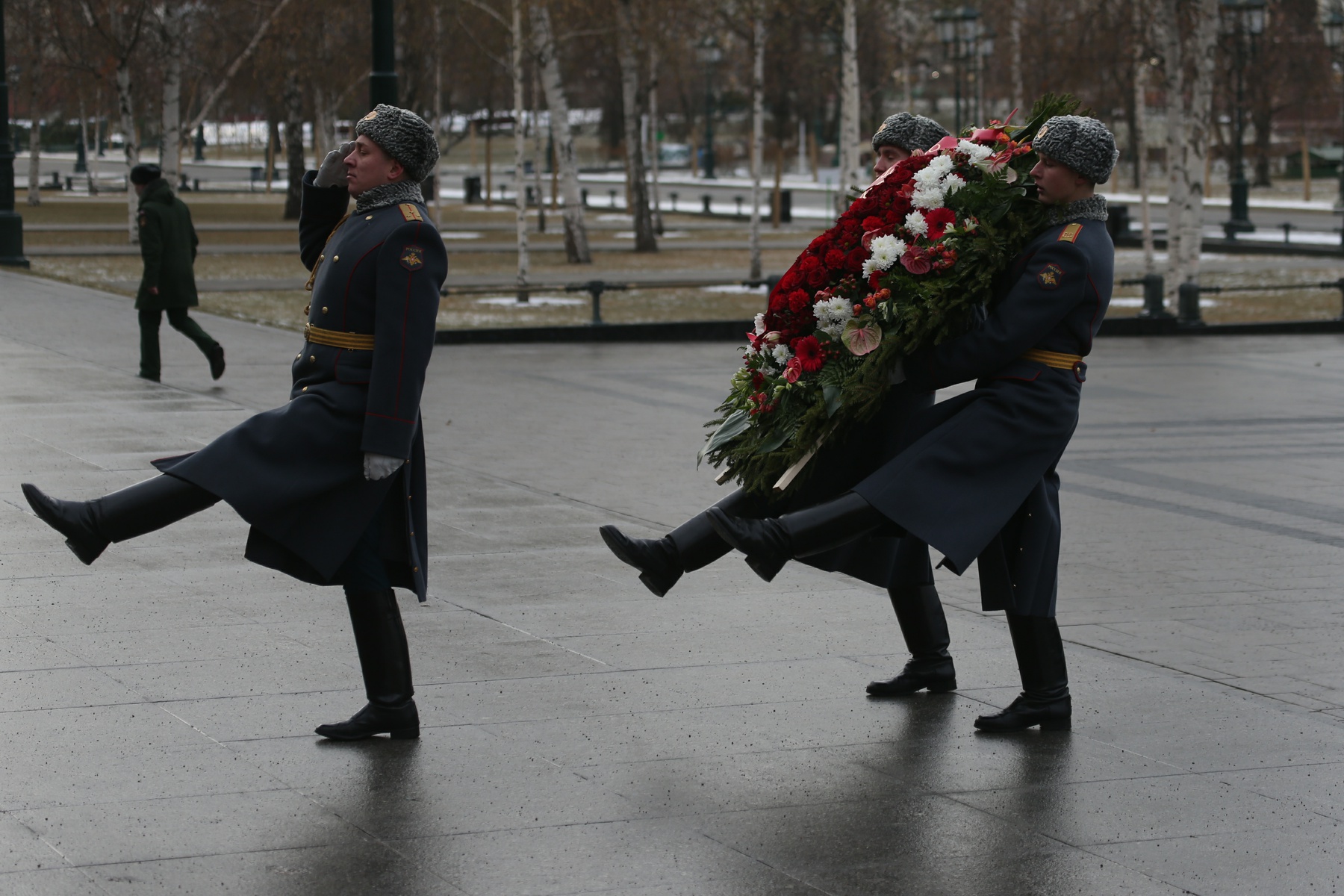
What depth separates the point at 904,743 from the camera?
5.20 m

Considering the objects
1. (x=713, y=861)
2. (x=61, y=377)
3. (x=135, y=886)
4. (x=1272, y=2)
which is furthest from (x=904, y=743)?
(x=1272, y=2)

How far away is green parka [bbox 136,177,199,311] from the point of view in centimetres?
1345

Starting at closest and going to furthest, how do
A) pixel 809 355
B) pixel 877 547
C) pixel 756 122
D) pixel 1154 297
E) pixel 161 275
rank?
1. pixel 809 355
2. pixel 877 547
3. pixel 161 275
4. pixel 1154 297
5. pixel 756 122

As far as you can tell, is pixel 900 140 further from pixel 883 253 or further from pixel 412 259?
pixel 412 259

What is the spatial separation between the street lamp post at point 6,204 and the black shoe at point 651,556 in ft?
72.6

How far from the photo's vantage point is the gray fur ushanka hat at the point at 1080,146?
201 inches

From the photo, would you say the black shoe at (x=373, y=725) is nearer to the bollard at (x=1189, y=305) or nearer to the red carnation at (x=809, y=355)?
the red carnation at (x=809, y=355)

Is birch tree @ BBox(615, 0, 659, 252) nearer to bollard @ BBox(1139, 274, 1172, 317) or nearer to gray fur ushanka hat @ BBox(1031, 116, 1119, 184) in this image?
bollard @ BBox(1139, 274, 1172, 317)

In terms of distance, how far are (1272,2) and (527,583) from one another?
32680mm

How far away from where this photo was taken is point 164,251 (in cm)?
1357

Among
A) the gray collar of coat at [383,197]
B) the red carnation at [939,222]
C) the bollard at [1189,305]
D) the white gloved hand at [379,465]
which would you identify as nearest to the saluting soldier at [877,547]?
the red carnation at [939,222]

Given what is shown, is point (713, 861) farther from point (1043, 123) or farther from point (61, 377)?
point (61, 377)

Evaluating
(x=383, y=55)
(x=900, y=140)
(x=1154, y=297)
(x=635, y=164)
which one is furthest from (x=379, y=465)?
(x=635, y=164)

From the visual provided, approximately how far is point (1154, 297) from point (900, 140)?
15831 millimetres
